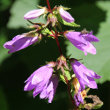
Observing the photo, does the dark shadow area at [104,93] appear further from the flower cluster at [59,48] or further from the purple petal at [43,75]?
the purple petal at [43,75]

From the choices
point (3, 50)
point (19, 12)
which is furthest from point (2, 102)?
point (19, 12)

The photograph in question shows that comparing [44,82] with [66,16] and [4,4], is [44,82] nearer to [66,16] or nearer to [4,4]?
[66,16]

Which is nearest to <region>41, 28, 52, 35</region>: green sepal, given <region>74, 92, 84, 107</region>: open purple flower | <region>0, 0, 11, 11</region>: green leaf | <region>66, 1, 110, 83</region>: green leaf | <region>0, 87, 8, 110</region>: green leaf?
<region>74, 92, 84, 107</region>: open purple flower

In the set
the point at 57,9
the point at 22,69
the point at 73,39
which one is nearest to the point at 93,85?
the point at 73,39

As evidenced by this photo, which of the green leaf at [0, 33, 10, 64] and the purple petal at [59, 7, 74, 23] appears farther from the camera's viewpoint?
the green leaf at [0, 33, 10, 64]

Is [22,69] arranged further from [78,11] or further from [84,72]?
[84,72]

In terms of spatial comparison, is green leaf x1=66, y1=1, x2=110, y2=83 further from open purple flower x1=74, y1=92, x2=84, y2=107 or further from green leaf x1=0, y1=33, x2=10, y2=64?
green leaf x1=0, y1=33, x2=10, y2=64

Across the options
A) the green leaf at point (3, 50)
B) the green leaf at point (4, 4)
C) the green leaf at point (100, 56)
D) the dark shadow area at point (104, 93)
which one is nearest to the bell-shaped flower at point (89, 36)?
the green leaf at point (100, 56)
